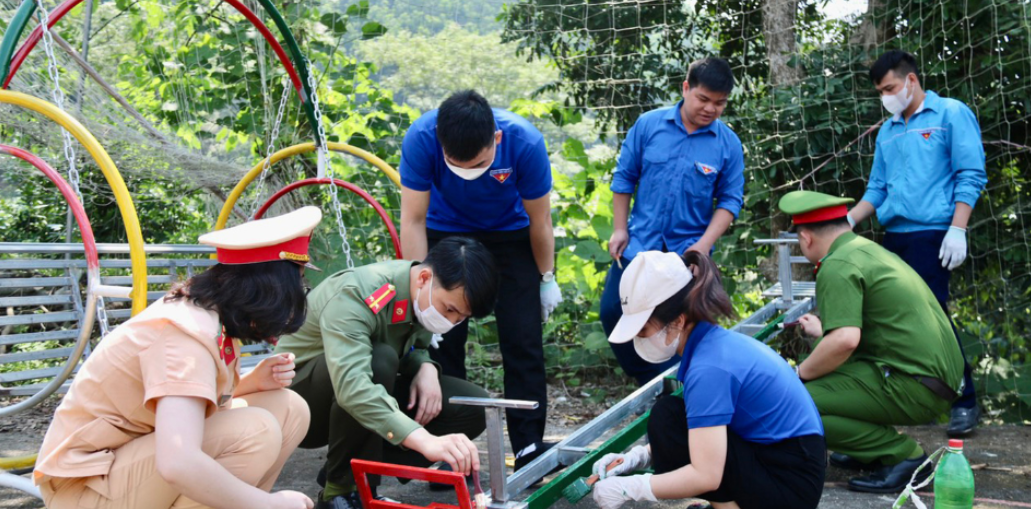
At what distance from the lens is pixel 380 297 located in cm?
245

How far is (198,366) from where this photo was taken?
1.75 metres

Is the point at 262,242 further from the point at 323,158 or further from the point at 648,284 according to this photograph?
the point at 323,158

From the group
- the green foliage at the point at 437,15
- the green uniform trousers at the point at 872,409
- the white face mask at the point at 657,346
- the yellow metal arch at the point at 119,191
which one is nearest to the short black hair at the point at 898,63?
the green uniform trousers at the point at 872,409

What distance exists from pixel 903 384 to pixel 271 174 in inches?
145

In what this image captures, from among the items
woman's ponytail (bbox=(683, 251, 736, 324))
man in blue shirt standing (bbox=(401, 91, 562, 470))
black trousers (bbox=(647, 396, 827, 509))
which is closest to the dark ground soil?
man in blue shirt standing (bbox=(401, 91, 562, 470))

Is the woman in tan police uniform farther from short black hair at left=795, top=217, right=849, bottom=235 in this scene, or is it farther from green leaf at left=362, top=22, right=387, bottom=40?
green leaf at left=362, top=22, right=387, bottom=40

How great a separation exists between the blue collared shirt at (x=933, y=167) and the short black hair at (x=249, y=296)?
2.82 metres

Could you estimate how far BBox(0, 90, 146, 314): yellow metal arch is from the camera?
2.64 m

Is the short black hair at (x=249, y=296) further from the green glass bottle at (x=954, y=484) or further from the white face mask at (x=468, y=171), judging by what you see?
the green glass bottle at (x=954, y=484)

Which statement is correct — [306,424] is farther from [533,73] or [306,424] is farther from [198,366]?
[533,73]

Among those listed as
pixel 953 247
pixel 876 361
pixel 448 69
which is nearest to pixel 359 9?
pixel 448 69

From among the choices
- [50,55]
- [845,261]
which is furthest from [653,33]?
[50,55]

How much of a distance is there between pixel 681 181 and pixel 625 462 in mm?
1477

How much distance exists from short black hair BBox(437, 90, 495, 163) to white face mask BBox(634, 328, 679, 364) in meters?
0.86
